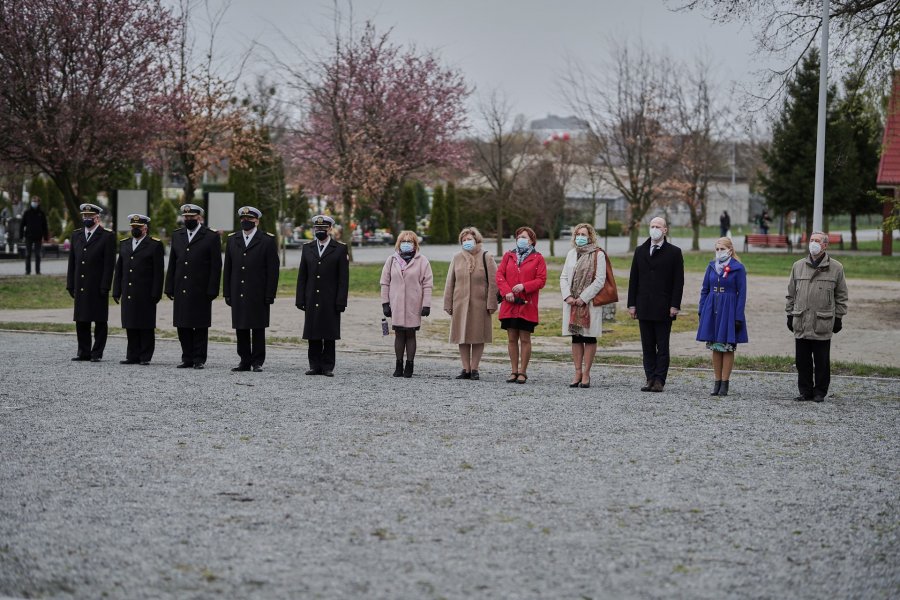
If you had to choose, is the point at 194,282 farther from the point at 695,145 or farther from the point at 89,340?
the point at 695,145

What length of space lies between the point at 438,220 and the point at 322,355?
5062 centimetres

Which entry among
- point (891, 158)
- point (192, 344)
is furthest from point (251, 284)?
point (891, 158)

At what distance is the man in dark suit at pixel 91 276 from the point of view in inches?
607

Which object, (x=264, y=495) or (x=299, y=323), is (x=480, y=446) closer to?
(x=264, y=495)

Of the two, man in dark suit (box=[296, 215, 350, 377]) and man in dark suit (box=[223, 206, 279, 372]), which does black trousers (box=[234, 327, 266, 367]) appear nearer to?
man in dark suit (box=[223, 206, 279, 372])

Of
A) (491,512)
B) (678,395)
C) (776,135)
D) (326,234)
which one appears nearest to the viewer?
(491,512)

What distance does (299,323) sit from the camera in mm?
21609

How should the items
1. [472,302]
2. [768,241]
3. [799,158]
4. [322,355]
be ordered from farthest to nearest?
[768,241] < [799,158] < [322,355] < [472,302]

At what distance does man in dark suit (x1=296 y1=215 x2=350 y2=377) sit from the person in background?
2.56 meters

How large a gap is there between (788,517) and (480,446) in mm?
2677

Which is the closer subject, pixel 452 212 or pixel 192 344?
pixel 192 344

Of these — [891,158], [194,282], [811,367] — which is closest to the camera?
[811,367]

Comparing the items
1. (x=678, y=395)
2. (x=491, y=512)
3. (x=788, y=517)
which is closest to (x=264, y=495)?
(x=491, y=512)

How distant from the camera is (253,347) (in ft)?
48.0
